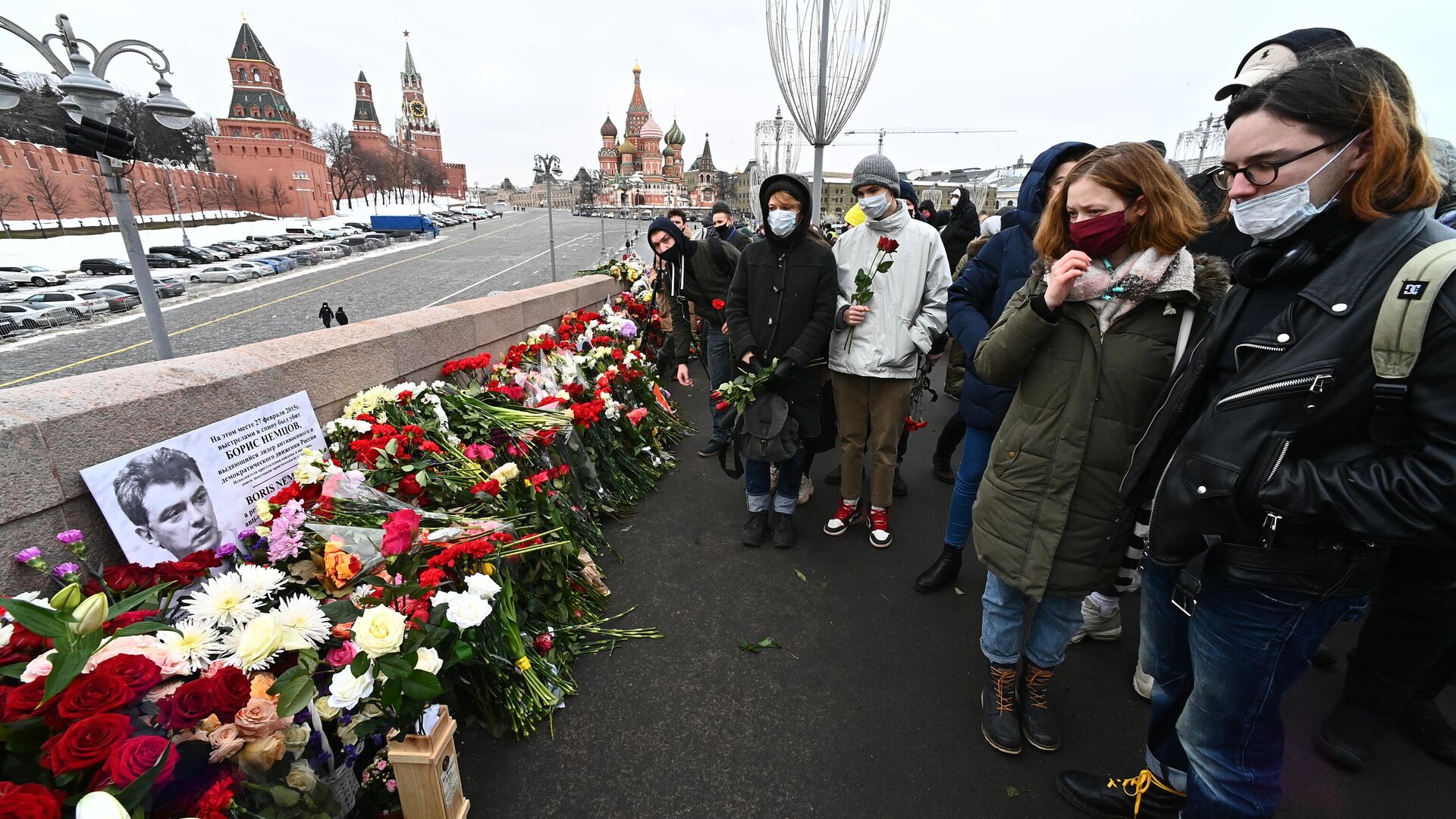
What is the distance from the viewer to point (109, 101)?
5754mm

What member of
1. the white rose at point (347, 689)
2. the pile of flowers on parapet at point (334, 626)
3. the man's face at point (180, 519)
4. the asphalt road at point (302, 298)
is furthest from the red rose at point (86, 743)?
the asphalt road at point (302, 298)

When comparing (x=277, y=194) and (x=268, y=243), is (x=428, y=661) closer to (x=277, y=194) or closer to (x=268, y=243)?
(x=268, y=243)

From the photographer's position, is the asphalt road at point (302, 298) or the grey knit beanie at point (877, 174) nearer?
the grey knit beanie at point (877, 174)

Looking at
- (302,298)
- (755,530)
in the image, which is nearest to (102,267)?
(302,298)

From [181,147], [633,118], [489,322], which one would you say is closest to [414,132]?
[633,118]

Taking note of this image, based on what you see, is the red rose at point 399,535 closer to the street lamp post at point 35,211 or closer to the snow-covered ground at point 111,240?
the snow-covered ground at point 111,240

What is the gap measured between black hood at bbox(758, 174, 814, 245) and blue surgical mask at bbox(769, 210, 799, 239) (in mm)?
20

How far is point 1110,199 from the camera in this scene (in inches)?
64.9

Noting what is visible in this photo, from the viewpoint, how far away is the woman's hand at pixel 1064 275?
1.62m

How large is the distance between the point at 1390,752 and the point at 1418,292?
2.17 m

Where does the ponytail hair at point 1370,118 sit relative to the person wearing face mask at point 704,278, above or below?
above

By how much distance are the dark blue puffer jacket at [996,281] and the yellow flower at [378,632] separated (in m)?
2.23

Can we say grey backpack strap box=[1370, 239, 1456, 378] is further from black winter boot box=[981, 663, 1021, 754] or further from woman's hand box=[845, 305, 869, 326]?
woman's hand box=[845, 305, 869, 326]

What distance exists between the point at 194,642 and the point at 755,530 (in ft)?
8.39
